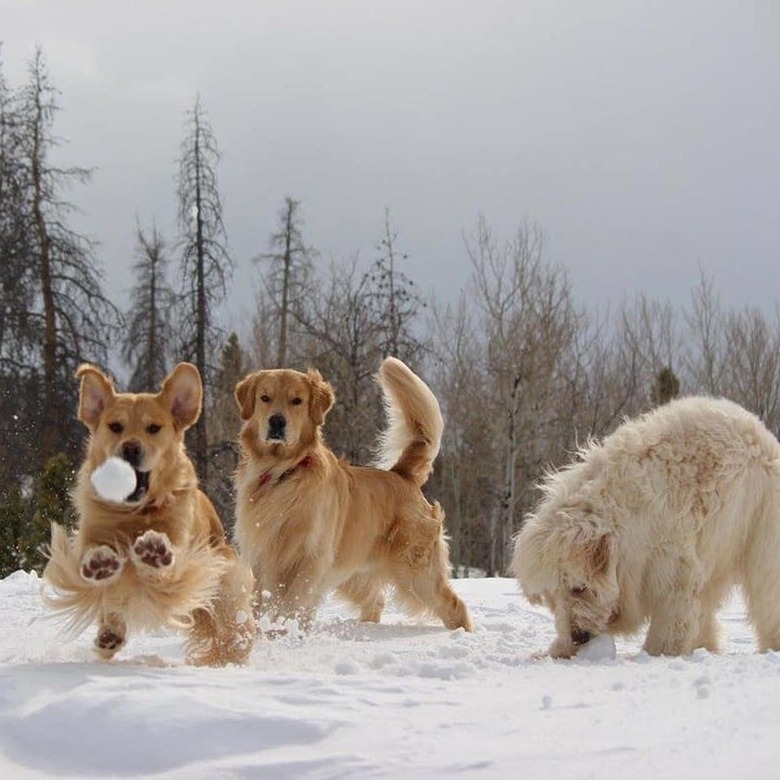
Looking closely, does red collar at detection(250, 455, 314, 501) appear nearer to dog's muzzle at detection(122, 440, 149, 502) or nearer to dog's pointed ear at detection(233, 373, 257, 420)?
dog's pointed ear at detection(233, 373, 257, 420)

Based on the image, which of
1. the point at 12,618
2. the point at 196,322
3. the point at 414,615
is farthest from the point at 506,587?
the point at 196,322

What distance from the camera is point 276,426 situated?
7.42 meters

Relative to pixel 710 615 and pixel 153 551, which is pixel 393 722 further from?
pixel 710 615

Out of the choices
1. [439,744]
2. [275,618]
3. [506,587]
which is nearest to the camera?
[439,744]

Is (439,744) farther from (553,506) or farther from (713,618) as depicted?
(713,618)

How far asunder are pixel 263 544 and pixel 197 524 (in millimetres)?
2114

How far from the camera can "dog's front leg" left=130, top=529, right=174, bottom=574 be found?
4.64m

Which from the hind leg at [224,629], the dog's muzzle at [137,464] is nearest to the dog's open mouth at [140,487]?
the dog's muzzle at [137,464]

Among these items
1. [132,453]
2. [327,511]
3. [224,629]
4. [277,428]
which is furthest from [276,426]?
[132,453]

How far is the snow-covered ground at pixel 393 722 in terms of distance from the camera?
2.81 m

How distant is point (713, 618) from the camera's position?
242 inches

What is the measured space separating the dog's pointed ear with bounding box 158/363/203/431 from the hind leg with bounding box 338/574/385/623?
3.52 meters

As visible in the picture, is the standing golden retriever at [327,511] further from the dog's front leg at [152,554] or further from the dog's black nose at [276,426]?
the dog's front leg at [152,554]

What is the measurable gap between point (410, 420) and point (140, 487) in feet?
13.4
